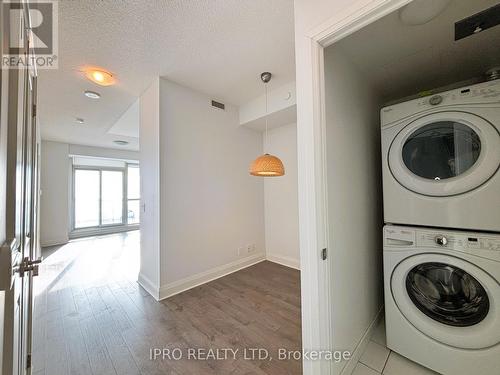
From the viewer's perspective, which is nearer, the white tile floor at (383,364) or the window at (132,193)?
the white tile floor at (383,364)

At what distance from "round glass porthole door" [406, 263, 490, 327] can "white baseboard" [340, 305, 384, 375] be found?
51 cm

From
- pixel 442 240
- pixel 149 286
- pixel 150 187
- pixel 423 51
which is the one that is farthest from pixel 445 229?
pixel 149 286

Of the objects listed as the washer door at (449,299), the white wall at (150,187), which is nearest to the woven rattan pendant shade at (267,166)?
the white wall at (150,187)

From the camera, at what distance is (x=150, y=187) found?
252 centimetres

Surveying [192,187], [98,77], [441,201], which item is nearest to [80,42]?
[98,77]

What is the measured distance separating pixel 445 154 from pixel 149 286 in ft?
10.9

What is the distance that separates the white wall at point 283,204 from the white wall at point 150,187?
198cm

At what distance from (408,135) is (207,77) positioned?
7.26 ft

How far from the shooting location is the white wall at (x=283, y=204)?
3285 mm

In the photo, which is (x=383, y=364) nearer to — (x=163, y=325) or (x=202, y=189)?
(x=163, y=325)

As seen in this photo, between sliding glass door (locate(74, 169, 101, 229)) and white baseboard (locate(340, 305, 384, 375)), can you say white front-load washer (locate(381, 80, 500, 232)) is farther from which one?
sliding glass door (locate(74, 169, 101, 229))

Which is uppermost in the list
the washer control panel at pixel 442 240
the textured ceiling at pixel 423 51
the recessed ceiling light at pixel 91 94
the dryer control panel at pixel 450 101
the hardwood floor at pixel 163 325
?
the recessed ceiling light at pixel 91 94

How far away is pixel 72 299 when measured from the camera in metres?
2.38

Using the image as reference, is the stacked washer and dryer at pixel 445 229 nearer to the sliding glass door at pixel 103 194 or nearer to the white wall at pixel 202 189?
the white wall at pixel 202 189
